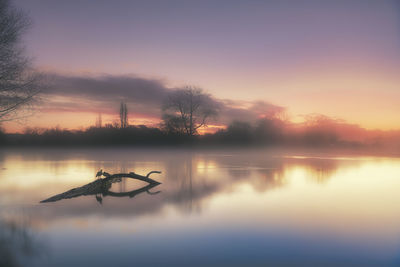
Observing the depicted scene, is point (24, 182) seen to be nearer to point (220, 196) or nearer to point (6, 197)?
point (6, 197)

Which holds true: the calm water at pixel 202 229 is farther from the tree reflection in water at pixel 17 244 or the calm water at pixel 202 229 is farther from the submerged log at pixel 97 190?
the submerged log at pixel 97 190

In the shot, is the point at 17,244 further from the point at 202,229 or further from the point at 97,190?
the point at 97,190

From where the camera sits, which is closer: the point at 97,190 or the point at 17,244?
the point at 17,244

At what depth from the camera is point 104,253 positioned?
5555 mm

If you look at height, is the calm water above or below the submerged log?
below

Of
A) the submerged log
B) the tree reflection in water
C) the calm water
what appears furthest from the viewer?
the submerged log

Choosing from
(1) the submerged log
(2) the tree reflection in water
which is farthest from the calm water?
(1) the submerged log

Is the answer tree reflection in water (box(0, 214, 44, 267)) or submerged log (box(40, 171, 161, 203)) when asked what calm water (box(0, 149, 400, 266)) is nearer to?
tree reflection in water (box(0, 214, 44, 267))

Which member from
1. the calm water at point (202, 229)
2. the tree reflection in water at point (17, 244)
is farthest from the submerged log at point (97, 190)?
the tree reflection in water at point (17, 244)

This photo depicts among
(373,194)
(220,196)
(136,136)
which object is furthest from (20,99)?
(136,136)

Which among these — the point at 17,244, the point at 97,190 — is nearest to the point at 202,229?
the point at 17,244

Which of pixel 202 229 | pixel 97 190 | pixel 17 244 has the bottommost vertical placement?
pixel 202 229

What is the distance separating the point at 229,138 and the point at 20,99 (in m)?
52.4

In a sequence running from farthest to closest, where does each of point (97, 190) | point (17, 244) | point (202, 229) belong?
point (97, 190) < point (202, 229) < point (17, 244)
